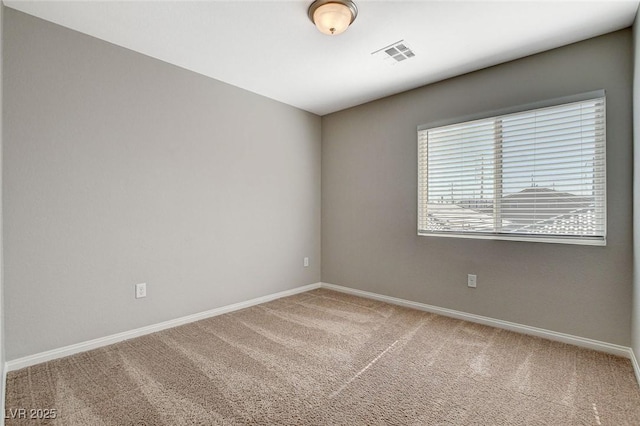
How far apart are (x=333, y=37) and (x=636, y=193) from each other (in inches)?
97.6

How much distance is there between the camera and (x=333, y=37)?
95.3 inches

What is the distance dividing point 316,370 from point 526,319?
1984mm

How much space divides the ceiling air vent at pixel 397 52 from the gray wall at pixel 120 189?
160cm

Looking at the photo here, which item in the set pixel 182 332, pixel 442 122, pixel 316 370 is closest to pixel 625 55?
pixel 442 122

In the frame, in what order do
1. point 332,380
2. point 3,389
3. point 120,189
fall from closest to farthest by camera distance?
point 3,389 → point 332,380 → point 120,189

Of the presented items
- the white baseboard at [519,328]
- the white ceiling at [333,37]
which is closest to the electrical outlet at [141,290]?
the white ceiling at [333,37]

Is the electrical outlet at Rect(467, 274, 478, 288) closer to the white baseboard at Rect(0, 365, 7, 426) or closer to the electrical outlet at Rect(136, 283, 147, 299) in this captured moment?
the electrical outlet at Rect(136, 283, 147, 299)

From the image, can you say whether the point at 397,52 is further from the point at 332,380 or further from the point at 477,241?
the point at 332,380

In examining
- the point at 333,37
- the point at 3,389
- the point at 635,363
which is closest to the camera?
the point at 3,389

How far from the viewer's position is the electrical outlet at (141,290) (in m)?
2.64

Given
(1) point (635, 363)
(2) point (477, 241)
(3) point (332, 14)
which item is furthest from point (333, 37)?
(1) point (635, 363)

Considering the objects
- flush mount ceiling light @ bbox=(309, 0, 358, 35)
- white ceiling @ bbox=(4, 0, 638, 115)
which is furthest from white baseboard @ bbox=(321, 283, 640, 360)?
flush mount ceiling light @ bbox=(309, 0, 358, 35)

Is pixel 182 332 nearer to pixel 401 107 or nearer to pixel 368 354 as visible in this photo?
pixel 368 354

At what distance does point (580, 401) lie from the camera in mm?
1751
